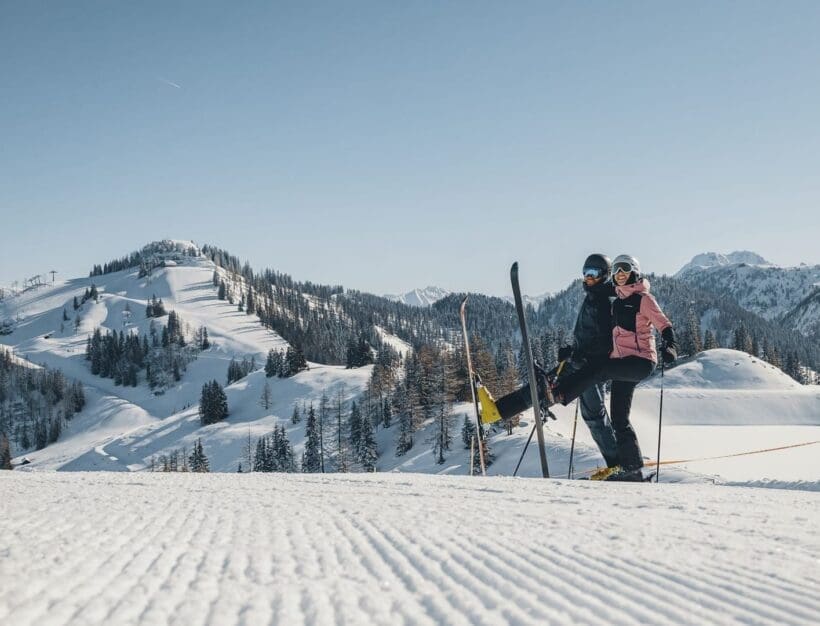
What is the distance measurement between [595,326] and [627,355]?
0.70 metres

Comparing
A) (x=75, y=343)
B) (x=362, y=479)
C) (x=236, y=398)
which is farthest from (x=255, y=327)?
(x=362, y=479)

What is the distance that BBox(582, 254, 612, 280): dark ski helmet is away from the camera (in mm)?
8273

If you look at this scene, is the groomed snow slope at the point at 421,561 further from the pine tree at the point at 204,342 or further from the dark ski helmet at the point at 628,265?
the pine tree at the point at 204,342

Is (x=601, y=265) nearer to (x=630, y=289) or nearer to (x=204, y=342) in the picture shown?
(x=630, y=289)

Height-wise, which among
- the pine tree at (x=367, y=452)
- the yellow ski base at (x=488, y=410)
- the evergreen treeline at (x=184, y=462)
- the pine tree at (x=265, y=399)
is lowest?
the evergreen treeline at (x=184, y=462)

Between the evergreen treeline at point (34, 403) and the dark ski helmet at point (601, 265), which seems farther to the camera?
the evergreen treeline at point (34, 403)

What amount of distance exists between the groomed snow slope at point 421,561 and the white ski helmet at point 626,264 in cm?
313

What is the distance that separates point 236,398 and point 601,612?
107m

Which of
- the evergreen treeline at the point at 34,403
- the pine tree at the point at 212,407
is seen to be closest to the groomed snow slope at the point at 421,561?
the pine tree at the point at 212,407

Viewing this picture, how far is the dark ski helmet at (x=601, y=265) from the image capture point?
827cm

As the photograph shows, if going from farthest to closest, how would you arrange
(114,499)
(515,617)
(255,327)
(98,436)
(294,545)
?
(255,327) → (98,436) → (114,499) → (294,545) → (515,617)

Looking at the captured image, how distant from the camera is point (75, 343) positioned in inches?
7037

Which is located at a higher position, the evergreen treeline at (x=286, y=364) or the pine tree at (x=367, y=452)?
the evergreen treeline at (x=286, y=364)

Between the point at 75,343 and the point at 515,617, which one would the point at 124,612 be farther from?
the point at 75,343
